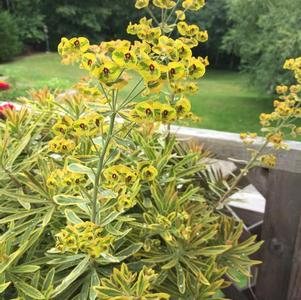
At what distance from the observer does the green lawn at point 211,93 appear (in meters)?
8.19

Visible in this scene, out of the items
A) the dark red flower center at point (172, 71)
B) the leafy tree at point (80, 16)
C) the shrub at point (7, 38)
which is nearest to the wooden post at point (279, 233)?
the dark red flower center at point (172, 71)

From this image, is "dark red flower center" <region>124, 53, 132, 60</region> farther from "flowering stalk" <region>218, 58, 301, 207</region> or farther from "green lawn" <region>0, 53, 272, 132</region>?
"green lawn" <region>0, 53, 272, 132</region>

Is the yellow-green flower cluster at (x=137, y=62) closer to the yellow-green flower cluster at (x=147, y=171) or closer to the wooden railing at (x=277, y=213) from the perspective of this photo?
the yellow-green flower cluster at (x=147, y=171)

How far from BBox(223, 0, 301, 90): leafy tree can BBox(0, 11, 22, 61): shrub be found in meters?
9.07

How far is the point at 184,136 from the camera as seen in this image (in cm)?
174

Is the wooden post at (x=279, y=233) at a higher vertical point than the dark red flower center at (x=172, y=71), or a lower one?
lower

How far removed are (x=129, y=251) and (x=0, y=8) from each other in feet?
65.2

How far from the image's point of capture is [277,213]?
1676 mm

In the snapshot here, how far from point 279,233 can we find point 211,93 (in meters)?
11.1

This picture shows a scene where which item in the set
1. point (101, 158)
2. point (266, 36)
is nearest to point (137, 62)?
point (101, 158)

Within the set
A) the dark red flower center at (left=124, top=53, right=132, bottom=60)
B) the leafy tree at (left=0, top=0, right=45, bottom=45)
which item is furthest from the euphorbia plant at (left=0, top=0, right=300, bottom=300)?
the leafy tree at (left=0, top=0, right=45, bottom=45)

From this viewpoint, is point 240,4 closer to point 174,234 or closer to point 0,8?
point 174,234

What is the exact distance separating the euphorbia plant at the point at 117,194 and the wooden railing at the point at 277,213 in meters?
0.19

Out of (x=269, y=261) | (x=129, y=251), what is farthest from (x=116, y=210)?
A: (x=269, y=261)
